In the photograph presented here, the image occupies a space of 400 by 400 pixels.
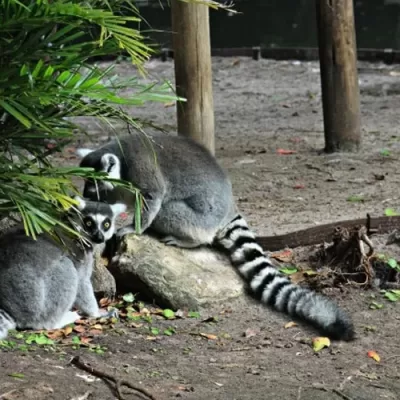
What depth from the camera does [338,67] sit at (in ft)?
30.7

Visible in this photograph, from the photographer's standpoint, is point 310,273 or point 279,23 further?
point 279,23

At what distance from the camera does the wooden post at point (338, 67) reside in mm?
9258

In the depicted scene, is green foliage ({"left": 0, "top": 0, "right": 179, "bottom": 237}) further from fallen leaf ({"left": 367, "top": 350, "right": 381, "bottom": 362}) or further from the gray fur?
fallen leaf ({"left": 367, "top": 350, "right": 381, "bottom": 362})

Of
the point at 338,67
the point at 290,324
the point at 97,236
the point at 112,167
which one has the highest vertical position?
the point at 338,67

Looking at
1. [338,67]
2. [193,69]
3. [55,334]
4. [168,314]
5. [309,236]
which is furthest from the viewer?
[338,67]

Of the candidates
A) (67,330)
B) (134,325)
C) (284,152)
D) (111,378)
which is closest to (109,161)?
(134,325)

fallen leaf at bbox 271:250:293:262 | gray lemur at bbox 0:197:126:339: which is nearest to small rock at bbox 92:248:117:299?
gray lemur at bbox 0:197:126:339

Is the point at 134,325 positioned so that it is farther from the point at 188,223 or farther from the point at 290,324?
the point at 188,223

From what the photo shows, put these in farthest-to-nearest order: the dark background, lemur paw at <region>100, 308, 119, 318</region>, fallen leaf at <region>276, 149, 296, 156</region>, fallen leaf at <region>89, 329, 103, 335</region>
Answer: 1. the dark background
2. fallen leaf at <region>276, 149, 296, 156</region>
3. lemur paw at <region>100, 308, 119, 318</region>
4. fallen leaf at <region>89, 329, 103, 335</region>

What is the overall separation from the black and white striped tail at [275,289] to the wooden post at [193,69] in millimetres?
1211

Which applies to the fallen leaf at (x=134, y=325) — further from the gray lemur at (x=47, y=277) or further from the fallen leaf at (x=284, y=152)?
the fallen leaf at (x=284, y=152)

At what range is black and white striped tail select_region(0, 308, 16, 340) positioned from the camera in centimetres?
505

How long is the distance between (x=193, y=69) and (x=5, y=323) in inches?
122

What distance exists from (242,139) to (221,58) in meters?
6.23
